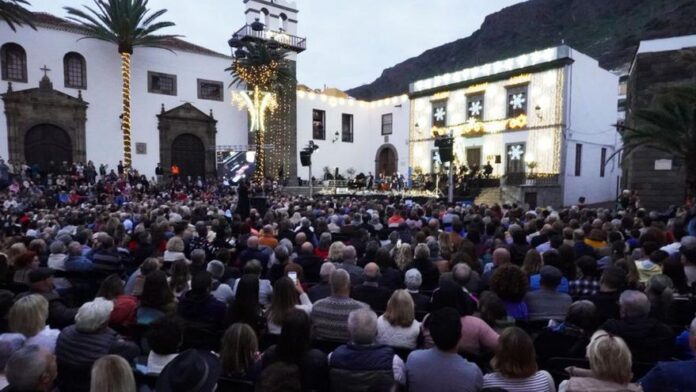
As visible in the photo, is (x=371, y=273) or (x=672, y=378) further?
(x=371, y=273)

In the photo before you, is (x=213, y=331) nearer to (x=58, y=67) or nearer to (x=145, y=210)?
(x=145, y=210)

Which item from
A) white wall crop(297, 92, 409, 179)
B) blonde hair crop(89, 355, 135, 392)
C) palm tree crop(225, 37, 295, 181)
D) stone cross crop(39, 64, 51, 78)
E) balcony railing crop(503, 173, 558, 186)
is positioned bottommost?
blonde hair crop(89, 355, 135, 392)

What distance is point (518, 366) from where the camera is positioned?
254 centimetres

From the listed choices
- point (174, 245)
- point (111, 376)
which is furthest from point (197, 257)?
point (111, 376)

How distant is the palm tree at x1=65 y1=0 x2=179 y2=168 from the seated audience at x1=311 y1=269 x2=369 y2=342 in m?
21.3

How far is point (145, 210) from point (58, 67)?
16033 millimetres

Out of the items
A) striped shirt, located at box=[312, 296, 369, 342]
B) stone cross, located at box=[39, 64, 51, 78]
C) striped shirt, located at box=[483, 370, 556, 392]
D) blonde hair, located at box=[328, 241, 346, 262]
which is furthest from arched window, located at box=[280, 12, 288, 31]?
striped shirt, located at box=[483, 370, 556, 392]

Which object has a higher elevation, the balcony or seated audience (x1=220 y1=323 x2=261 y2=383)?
the balcony

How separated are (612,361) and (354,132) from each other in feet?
100.0

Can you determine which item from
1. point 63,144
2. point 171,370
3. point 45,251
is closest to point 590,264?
point 171,370

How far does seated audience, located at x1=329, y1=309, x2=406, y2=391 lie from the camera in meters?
Result: 2.70

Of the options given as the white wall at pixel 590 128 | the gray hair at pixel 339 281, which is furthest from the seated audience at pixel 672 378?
the white wall at pixel 590 128

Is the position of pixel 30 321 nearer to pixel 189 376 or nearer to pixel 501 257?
pixel 189 376

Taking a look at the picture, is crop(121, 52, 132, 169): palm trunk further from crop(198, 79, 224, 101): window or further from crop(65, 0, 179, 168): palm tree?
crop(198, 79, 224, 101): window
